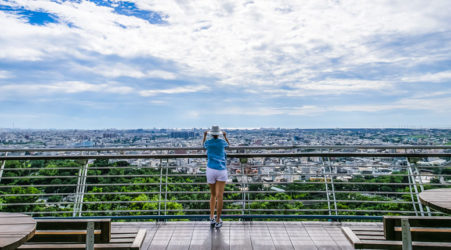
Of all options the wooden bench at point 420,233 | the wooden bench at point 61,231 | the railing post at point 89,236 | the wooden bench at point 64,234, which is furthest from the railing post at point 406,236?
the wooden bench at point 61,231

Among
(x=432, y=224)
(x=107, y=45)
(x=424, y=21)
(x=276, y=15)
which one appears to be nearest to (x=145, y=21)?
(x=107, y=45)

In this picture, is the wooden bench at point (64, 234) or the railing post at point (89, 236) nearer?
the railing post at point (89, 236)

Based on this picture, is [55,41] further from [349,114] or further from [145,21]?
[349,114]

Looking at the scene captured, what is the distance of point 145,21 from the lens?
10.4 meters

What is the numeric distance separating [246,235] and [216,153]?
122cm

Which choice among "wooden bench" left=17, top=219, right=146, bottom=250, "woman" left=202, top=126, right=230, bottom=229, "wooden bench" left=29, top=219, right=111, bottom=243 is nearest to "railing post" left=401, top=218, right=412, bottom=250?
"wooden bench" left=17, top=219, right=146, bottom=250

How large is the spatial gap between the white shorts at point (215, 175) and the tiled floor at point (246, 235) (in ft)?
2.47

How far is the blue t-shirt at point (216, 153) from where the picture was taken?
12.9 ft

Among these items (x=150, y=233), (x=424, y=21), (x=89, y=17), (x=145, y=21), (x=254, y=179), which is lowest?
(x=150, y=233)

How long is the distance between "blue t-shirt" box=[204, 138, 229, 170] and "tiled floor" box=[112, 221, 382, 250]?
0.96 meters

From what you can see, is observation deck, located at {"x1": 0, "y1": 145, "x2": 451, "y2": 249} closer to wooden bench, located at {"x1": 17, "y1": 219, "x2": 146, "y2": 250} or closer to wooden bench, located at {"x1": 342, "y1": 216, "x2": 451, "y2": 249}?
wooden bench, located at {"x1": 342, "y1": 216, "x2": 451, "y2": 249}

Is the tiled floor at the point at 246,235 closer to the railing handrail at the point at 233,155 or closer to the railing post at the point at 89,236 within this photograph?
the railing handrail at the point at 233,155

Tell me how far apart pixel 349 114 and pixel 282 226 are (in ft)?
47.4

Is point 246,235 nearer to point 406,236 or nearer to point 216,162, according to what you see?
point 216,162
